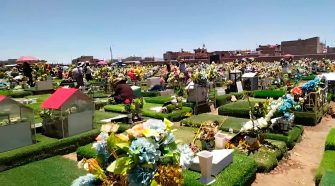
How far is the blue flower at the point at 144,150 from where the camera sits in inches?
125

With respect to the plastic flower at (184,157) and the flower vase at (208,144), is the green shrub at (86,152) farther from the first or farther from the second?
the plastic flower at (184,157)

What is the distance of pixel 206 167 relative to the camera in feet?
23.6

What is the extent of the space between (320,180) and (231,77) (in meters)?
19.1

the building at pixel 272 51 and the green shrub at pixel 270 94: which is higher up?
the building at pixel 272 51

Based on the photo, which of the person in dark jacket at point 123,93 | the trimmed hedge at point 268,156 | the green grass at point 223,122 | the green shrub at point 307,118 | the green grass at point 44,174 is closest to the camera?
the green grass at point 44,174

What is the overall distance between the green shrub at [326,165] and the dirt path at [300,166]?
438 millimetres

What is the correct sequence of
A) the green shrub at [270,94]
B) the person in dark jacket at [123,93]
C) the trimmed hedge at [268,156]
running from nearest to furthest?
the trimmed hedge at [268,156]
the person in dark jacket at [123,93]
the green shrub at [270,94]

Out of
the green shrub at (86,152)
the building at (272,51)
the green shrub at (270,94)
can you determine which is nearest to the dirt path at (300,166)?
the green shrub at (86,152)

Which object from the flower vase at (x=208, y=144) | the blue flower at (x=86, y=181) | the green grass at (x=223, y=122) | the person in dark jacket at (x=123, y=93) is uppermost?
the blue flower at (x=86, y=181)

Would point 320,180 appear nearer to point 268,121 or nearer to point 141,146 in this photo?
point 268,121

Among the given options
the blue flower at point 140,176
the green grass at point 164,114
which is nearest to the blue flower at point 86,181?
the blue flower at point 140,176

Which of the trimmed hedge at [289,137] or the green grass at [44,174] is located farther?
the trimmed hedge at [289,137]

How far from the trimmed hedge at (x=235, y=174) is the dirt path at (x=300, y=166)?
50 centimetres

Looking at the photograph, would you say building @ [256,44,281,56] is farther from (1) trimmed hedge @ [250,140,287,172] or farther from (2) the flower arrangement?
(2) the flower arrangement
